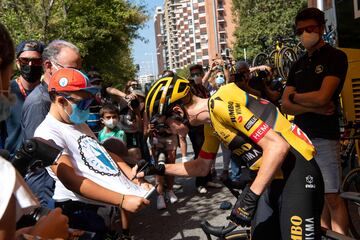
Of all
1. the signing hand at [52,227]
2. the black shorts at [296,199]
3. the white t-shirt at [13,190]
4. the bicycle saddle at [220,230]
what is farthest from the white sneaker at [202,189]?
the white t-shirt at [13,190]

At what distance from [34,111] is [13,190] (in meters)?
1.82

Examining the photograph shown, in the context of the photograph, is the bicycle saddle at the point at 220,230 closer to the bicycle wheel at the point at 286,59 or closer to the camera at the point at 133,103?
the camera at the point at 133,103

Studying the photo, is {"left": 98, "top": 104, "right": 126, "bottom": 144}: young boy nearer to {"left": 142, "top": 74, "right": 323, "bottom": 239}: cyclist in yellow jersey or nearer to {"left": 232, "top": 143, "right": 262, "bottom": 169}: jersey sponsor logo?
{"left": 142, "top": 74, "right": 323, "bottom": 239}: cyclist in yellow jersey

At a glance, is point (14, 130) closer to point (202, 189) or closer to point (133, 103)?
Answer: point (133, 103)

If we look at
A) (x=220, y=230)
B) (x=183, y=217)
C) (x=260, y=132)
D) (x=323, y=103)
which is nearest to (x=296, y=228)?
(x=260, y=132)

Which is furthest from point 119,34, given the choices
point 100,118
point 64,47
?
point 64,47

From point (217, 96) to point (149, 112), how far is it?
49 centimetres

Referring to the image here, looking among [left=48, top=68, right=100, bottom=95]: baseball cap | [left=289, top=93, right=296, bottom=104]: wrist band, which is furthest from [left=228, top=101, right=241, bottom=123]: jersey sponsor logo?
[left=289, top=93, right=296, bottom=104]: wrist band

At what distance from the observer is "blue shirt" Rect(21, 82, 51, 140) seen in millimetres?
3013

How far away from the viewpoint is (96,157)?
2.45 m

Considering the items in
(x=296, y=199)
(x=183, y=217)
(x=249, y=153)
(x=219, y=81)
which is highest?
(x=219, y=81)

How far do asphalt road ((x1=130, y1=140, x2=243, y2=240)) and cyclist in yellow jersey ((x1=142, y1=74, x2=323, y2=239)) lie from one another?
8.94 feet

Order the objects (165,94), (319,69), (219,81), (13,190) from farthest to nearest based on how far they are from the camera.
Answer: (219,81)
(319,69)
(165,94)
(13,190)

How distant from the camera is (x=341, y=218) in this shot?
11.7 ft
